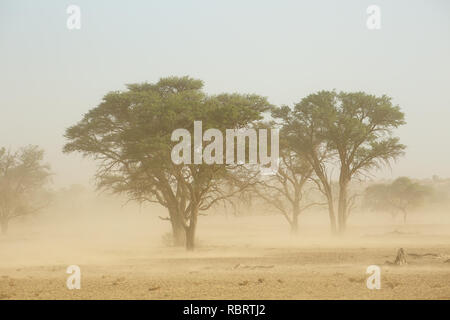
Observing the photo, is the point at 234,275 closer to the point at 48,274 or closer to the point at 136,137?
the point at 48,274

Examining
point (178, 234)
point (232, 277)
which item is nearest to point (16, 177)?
point (178, 234)

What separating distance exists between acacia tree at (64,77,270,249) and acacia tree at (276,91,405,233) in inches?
379

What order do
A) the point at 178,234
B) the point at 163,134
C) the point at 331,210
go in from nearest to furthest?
the point at 163,134 < the point at 178,234 < the point at 331,210

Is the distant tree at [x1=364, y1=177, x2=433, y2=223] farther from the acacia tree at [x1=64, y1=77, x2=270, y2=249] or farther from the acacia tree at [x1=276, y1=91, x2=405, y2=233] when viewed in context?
the acacia tree at [x1=64, y1=77, x2=270, y2=249]

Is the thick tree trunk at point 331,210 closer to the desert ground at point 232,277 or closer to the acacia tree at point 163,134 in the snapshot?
the acacia tree at point 163,134

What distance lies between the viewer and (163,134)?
2994cm

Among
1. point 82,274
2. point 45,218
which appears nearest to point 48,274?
point 82,274

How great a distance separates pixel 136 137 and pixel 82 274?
37.0ft

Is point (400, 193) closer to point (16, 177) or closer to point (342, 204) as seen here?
point (342, 204)

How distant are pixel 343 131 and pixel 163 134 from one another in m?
15.7

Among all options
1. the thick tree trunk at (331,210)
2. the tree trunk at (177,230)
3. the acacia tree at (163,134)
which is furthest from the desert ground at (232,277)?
the thick tree trunk at (331,210)

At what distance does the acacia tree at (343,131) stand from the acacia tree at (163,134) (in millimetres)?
9630

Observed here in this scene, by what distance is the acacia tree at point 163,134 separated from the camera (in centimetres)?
2878
